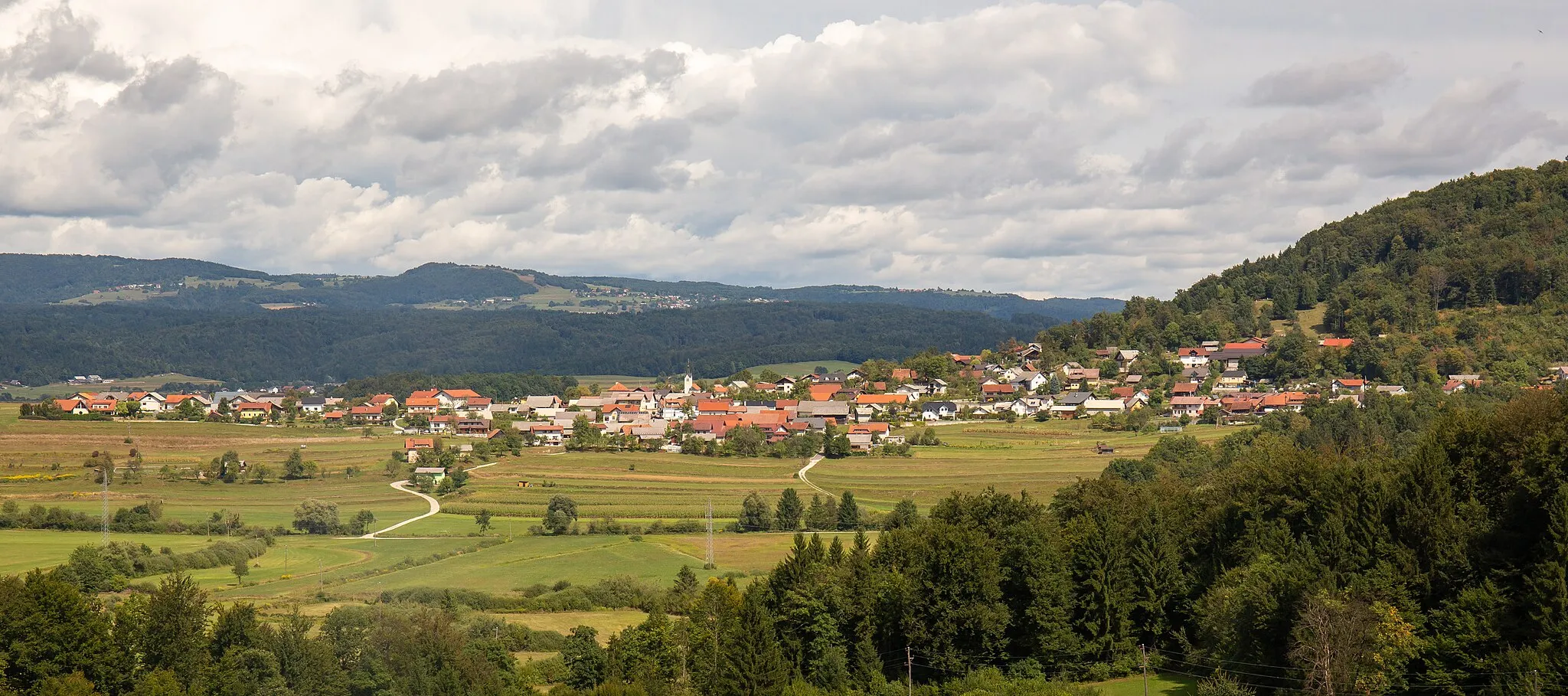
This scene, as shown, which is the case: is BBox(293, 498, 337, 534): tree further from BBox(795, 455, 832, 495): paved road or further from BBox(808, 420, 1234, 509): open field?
BBox(808, 420, 1234, 509): open field

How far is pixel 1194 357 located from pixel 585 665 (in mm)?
81740

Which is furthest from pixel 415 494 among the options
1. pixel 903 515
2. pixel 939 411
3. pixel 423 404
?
pixel 423 404

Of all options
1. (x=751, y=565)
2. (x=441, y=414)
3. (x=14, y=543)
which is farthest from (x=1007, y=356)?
(x=14, y=543)

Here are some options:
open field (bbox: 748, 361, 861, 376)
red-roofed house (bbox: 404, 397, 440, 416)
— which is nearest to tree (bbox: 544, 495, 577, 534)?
red-roofed house (bbox: 404, 397, 440, 416)

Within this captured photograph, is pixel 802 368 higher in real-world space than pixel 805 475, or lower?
higher

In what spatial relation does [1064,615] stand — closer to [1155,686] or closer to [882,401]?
→ [1155,686]

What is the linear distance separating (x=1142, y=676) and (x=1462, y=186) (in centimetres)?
10259

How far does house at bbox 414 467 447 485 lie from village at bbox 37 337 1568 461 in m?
4.35

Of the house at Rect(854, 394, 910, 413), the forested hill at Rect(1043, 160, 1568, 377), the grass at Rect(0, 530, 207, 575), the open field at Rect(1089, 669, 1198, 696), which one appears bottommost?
the open field at Rect(1089, 669, 1198, 696)

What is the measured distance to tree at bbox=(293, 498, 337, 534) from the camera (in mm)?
62000

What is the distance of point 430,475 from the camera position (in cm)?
7575

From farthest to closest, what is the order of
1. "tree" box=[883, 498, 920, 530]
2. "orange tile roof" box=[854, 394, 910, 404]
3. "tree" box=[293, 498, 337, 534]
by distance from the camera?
1. "orange tile roof" box=[854, 394, 910, 404]
2. "tree" box=[293, 498, 337, 534]
3. "tree" box=[883, 498, 920, 530]

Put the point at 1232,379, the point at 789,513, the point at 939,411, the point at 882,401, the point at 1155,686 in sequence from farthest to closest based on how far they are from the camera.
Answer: the point at 882,401 → the point at 939,411 → the point at 1232,379 → the point at 789,513 → the point at 1155,686

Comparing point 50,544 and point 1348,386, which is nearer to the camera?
point 50,544
